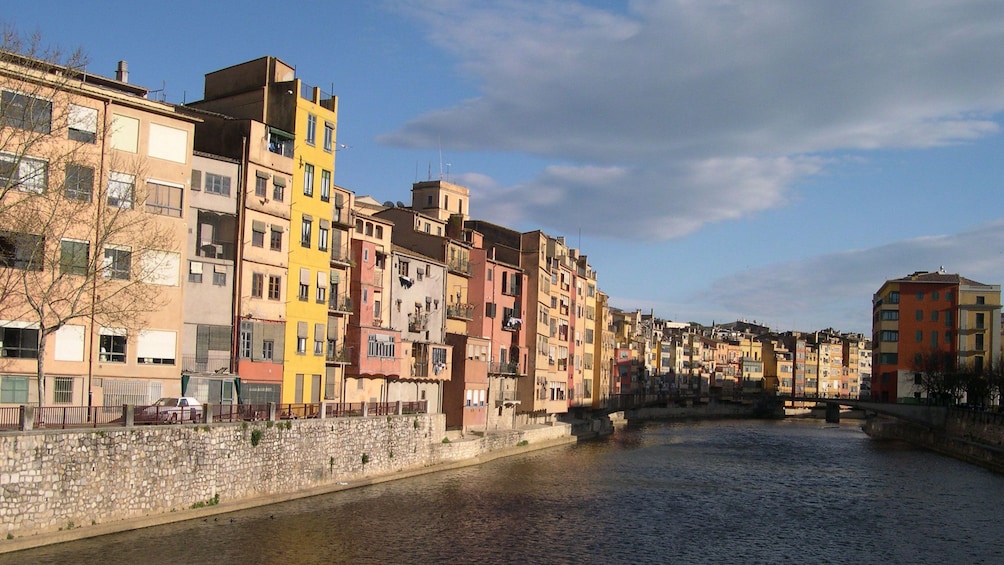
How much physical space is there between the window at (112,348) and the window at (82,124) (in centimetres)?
855

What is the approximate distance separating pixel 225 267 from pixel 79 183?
424 inches

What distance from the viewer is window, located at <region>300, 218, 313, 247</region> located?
2124 inches

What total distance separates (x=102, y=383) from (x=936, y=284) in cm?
10663

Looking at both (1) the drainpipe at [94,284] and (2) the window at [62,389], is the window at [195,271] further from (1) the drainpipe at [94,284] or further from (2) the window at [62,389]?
(2) the window at [62,389]

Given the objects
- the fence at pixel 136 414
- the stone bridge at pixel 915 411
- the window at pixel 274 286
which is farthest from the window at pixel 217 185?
the stone bridge at pixel 915 411

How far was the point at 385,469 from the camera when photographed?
5206cm

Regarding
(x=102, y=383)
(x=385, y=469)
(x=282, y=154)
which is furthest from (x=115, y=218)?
(x=385, y=469)

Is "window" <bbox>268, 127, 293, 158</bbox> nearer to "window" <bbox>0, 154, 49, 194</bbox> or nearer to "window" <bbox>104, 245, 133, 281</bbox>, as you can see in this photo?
"window" <bbox>104, 245, 133, 281</bbox>

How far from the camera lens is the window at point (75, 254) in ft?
125

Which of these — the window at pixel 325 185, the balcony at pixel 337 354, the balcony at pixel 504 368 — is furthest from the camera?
the balcony at pixel 504 368

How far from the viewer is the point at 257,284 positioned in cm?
5072

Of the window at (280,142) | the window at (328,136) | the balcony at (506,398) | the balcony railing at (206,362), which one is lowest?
the balcony at (506,398)

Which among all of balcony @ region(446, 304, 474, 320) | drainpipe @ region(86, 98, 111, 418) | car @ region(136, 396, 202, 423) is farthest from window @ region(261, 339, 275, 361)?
balcony @ region(446, 304, 474, 320)

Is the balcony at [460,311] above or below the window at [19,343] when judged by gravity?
above
